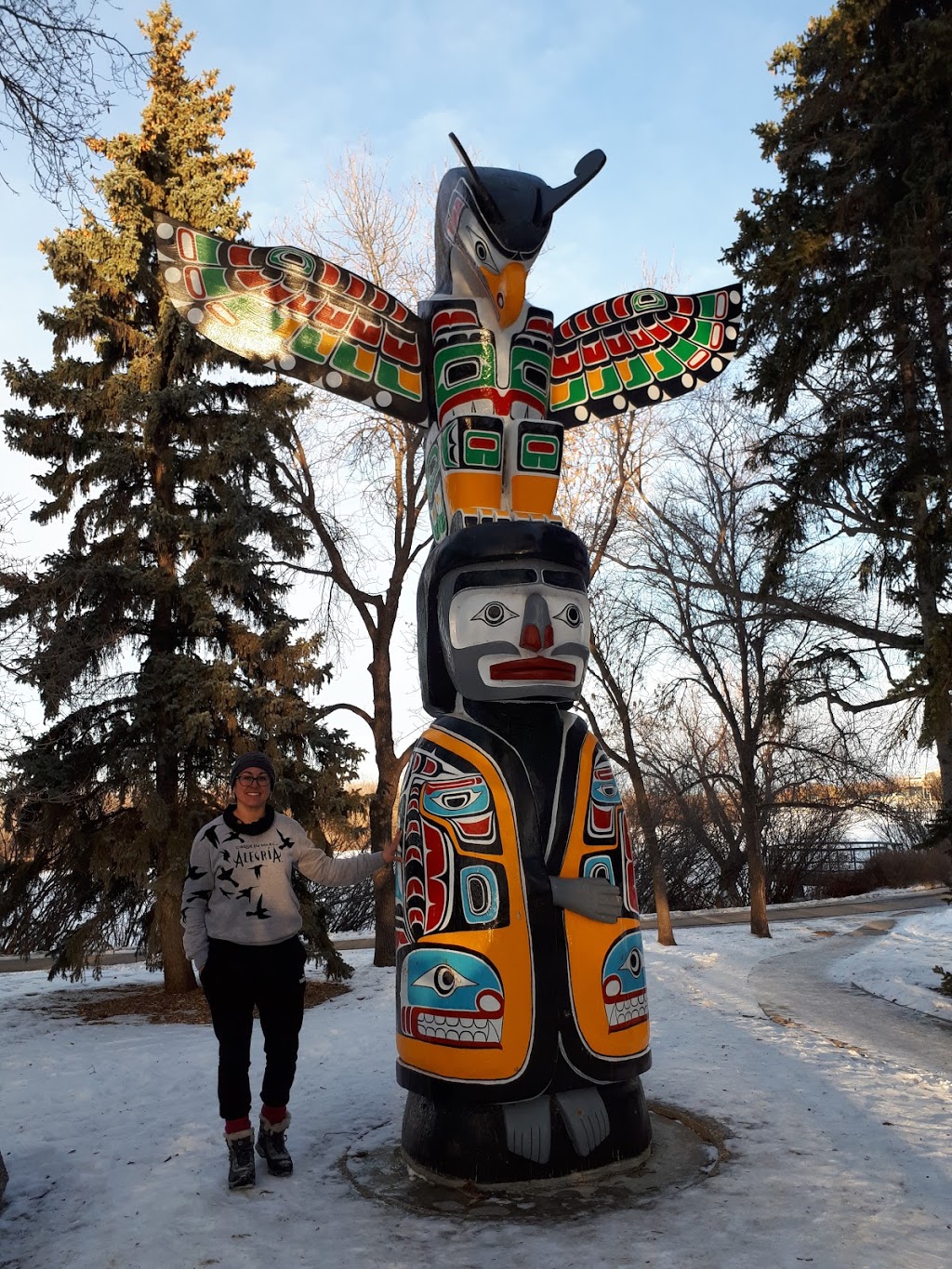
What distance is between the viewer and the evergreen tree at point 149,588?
10.7 meters

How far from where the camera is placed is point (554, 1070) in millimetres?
4645

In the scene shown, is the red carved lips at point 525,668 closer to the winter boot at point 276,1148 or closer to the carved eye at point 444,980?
the carved eye at point 444,980

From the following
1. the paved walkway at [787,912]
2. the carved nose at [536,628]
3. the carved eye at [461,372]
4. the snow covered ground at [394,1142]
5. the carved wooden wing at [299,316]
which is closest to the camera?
the snow covered ground at [394,1142]

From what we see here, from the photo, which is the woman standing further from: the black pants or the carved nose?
the carved nose

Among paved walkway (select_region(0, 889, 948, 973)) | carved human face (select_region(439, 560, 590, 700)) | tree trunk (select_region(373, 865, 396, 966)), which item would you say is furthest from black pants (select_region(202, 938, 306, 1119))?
paved walkway (select_region(0, 889, 948, 973))

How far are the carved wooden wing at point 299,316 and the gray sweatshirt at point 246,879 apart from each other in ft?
9.28

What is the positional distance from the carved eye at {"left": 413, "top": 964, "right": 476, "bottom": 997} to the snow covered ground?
0.91 metres

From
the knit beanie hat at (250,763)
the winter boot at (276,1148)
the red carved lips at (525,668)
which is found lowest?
the winter boot at (276,1148)

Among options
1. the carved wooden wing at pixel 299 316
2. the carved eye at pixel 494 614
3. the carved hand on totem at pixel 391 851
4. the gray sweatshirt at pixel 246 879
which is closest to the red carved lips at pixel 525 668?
the carved eye at pixel 494 614

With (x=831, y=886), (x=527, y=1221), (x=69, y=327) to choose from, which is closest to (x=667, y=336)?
(x=527, y=1221)

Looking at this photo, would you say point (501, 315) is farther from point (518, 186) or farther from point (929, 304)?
point (929, 304)

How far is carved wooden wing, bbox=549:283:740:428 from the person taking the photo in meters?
6.78

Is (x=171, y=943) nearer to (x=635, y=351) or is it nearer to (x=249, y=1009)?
(x=249, y=1009)

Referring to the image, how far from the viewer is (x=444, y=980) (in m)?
4.74
